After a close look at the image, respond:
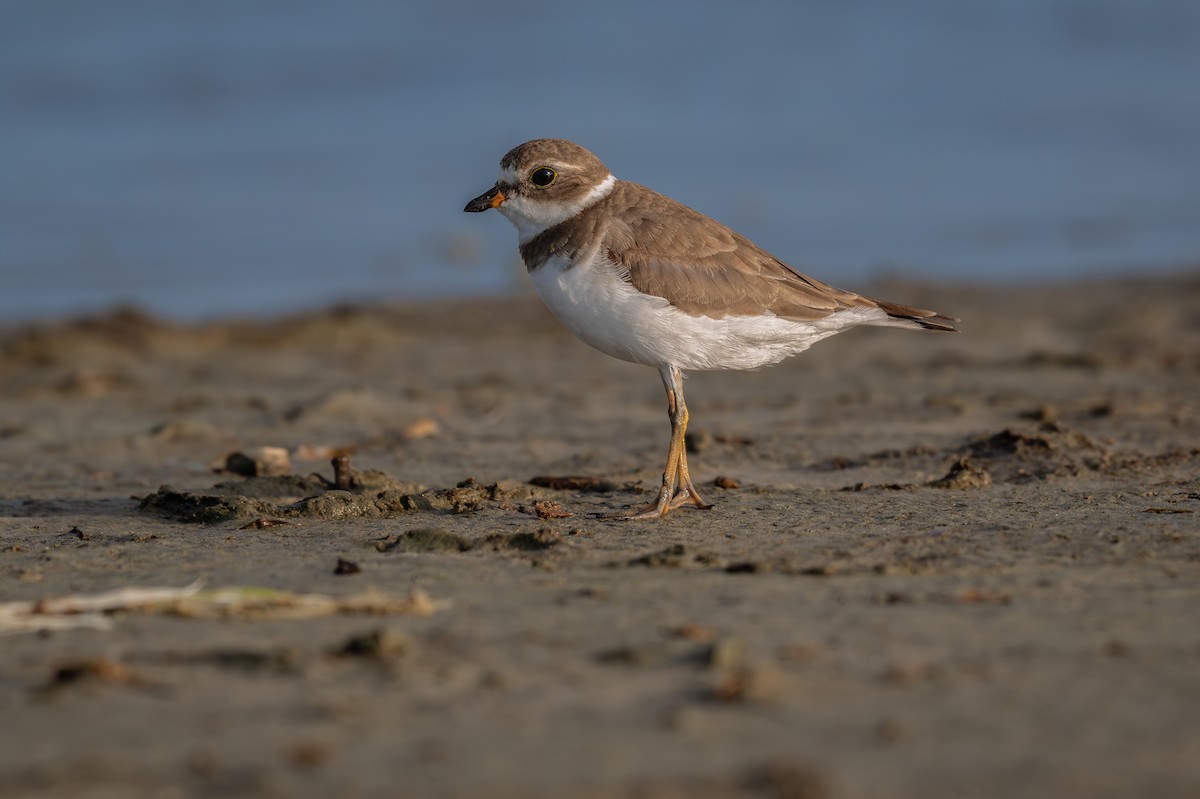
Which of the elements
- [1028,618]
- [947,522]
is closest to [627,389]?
[947,522]

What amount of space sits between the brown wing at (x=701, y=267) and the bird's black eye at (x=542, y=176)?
0.27 metres

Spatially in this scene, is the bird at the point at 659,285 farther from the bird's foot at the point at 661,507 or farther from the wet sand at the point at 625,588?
the wet sand at the point at 625,588

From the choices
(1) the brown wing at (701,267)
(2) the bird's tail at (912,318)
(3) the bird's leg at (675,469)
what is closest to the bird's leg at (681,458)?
(3) the bird's leg at (675,469)

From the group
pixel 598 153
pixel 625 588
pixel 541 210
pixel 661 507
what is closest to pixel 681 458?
pixel 661 507

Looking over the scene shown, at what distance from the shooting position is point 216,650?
3568 millimetres

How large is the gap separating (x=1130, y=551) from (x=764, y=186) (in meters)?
13.3

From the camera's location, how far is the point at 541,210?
232 inches

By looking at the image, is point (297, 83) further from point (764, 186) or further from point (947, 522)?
point (947, 522)

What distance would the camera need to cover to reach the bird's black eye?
5910mm

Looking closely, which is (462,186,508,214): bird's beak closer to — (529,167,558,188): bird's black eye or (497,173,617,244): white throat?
(497,173,617,244): white throat

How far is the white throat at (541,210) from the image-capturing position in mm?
5859

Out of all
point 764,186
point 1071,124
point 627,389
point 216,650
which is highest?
point 1071,124

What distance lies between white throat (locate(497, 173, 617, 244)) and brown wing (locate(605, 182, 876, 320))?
7cm

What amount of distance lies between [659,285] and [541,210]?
0.69 m
